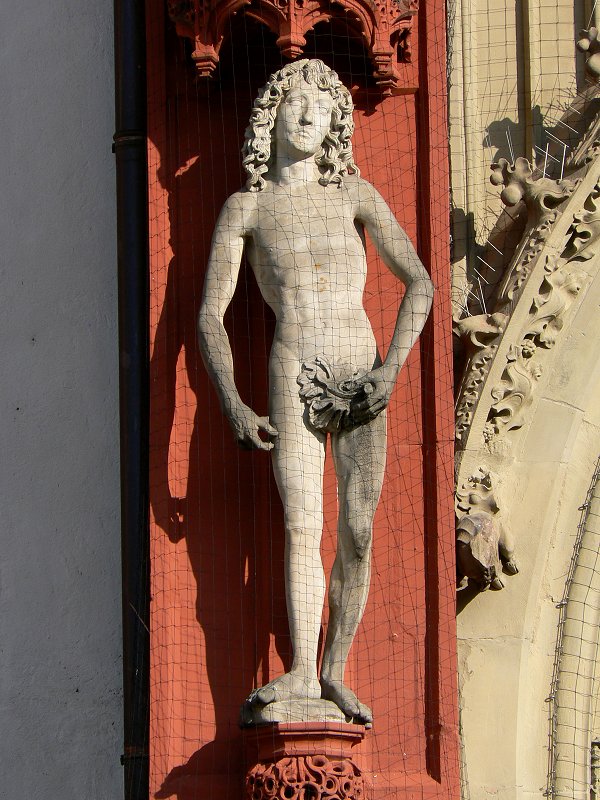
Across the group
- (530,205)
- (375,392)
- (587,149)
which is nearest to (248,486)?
(375,392)

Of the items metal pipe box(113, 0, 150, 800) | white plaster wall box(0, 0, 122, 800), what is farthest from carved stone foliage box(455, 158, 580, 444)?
white plaster wall box(0, 0, 122, 800)

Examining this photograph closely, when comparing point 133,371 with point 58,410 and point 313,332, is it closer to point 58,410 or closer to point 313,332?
point 58,410

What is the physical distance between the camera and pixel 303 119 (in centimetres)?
751

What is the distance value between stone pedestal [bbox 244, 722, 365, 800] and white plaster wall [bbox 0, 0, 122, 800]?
0.83 m

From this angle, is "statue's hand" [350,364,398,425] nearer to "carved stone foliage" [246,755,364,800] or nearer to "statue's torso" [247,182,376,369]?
"statue's torso" [247,182,376,369]

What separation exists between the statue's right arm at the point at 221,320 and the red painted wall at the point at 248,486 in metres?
0.28

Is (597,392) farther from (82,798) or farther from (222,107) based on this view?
(82,798)

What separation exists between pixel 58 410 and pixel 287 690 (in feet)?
4.71

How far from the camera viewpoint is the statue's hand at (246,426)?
720 centimetres

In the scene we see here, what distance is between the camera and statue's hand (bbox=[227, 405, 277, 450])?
7203 millimetres

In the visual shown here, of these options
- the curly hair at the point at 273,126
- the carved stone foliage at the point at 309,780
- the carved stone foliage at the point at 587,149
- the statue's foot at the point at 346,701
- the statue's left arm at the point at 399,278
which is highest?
the carved stone foliage at the point at 587,149

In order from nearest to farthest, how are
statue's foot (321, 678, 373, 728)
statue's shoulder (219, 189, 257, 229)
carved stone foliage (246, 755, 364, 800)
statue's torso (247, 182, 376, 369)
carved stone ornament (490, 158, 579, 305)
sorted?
carved stone foliage (246, 755, 364, 800)
statue's foot (321, 678, 373, 728)
statue's torso (247, 182, 376, 369)
statue's shoulder (219, 189, 257, 229)
carved stone ornament (490, 158, 579, 305)

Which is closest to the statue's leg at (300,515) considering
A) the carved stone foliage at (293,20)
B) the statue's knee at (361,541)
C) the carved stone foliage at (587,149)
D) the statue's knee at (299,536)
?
the statue's knee at (299,536)

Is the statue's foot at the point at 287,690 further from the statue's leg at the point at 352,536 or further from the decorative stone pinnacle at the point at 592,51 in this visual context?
the decorative stone pinnacle at the point at 592,51
